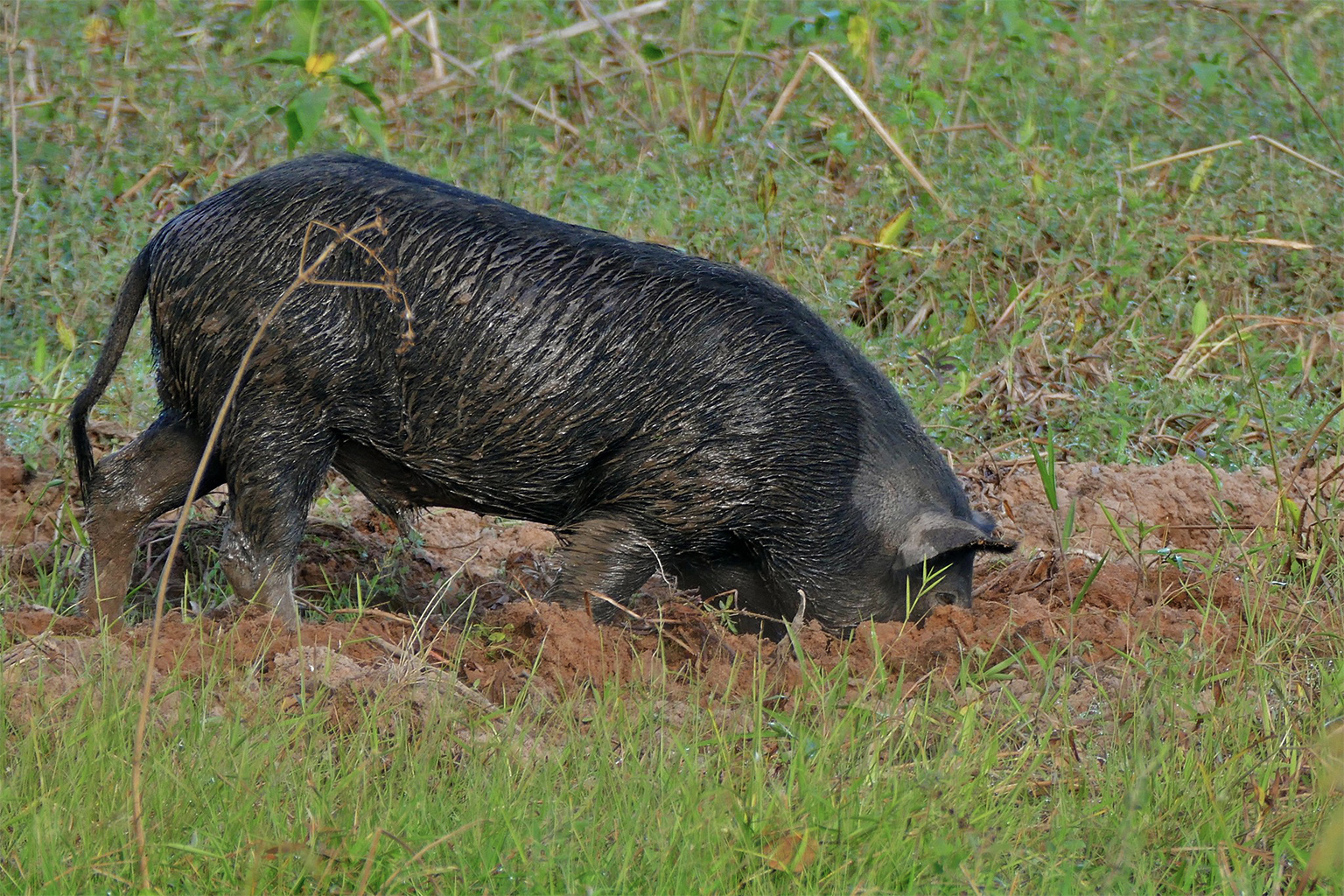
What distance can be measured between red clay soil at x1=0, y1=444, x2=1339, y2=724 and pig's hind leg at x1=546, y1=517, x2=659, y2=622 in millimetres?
162

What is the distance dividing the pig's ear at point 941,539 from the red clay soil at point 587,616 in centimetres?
21

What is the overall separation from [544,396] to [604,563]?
0.53 m

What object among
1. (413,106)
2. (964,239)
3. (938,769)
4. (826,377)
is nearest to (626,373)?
(826,377)

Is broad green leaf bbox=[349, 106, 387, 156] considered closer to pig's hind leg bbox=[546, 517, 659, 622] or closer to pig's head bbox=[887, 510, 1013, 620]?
pig's hind leg bbox=[546, 517, 659, 622]

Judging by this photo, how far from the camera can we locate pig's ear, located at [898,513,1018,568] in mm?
4445

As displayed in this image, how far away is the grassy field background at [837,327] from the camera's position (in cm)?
319

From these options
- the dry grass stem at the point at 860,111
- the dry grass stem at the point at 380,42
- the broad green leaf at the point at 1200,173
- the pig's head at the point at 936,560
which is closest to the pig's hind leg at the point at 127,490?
the pig's head at the point at 936,560

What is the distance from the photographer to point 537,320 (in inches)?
179

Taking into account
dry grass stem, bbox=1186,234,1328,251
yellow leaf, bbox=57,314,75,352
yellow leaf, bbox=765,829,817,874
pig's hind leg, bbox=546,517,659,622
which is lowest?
dry grass stem, bbox=1186,234,1328,251

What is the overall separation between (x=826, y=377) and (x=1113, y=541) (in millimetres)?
1785

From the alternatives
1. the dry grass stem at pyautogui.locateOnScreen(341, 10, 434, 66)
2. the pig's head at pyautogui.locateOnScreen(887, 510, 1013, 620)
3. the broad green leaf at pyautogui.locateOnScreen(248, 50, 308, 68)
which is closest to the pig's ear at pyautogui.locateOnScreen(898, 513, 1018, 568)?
the pig's head at pyautogui.locateOnScreen(887, 510, 1013, 620)

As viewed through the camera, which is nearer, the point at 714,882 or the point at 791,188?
the point at 714,882

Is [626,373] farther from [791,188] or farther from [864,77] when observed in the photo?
[864,77]

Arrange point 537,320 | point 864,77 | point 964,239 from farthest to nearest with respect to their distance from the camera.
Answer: point 864,77 → point 964,239 → point 537,320
